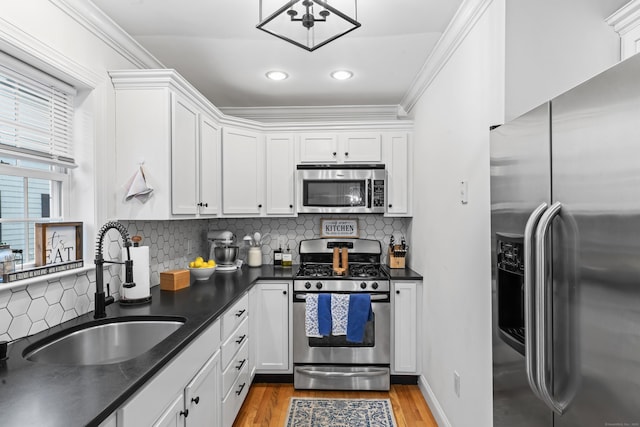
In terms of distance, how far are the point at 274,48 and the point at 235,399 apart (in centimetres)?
238

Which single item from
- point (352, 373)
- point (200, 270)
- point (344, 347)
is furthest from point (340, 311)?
point (200, 270)

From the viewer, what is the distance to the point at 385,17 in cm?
214

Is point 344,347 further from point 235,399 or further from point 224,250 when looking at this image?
point 224,250

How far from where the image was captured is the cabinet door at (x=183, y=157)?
7.72 ft

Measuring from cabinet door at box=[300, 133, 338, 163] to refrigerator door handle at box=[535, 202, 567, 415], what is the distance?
2.69 metres

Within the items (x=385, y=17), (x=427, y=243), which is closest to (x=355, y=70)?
(x=385, y=17)

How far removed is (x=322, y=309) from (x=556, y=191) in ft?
7.64

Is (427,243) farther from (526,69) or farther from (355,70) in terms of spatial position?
(526,69)

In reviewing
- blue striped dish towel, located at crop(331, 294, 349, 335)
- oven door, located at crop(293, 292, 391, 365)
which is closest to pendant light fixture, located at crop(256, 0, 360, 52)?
blue striped dish towel, located at crop(331, 294, 349, 335)

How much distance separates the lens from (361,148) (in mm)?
3490

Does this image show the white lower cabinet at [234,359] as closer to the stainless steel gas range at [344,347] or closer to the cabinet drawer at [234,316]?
the cabinet drawer at [234,316]

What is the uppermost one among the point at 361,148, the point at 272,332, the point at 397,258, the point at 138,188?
the point at 361,148

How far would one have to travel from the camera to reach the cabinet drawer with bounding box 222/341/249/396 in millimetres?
2256

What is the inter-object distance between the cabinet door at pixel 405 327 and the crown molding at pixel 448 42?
5.33ft
